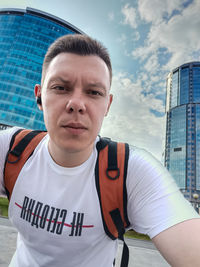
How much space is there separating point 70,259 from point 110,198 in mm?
573

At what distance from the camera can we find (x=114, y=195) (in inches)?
47.4

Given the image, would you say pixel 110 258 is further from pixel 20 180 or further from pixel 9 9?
pixel 9 9

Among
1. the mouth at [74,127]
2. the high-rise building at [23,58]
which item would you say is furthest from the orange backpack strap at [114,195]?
the high-rise building at [23,58]

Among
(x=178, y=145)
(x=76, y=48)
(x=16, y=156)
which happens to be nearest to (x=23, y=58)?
(x=76, y=48)

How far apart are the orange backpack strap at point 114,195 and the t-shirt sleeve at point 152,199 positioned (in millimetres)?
46

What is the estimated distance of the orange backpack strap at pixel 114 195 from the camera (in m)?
1.19

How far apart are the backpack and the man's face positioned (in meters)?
0.25

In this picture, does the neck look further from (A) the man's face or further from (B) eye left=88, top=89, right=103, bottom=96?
(B) eye left=88, top=89, right=103, bottom=96

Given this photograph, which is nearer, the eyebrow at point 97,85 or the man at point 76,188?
the man at point 76,188

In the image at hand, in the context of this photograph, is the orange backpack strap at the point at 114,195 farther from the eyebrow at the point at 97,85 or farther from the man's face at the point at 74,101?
the eyebrow at the point at 97,85

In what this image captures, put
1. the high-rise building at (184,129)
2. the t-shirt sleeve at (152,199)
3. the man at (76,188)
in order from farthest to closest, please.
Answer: the high-rise building at (184,129) → the man at (76,188) → the t-shirt sleeve at (152,199)

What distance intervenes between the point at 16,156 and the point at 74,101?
0.76m

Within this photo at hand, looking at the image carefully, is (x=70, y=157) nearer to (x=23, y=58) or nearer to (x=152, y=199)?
(x=152, y=199)

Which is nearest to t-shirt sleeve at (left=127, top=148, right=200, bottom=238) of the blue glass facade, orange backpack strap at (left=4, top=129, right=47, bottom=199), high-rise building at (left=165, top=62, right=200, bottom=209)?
orange backpack strap at (left=4, top=129, right=47, bottom=199)
